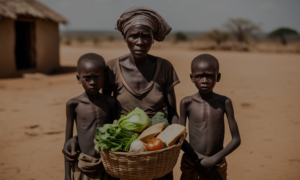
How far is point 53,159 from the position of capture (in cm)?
477

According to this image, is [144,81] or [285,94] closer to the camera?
[144,81]

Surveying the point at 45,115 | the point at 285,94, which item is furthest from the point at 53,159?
the point at 285,94

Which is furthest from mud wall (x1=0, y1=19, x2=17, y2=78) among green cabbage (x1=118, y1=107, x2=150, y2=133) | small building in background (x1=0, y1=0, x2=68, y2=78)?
green cabbage (x1=118, y1=107, x2=150, y2=133)

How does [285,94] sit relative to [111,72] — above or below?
below

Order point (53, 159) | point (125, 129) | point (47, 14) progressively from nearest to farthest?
point (125, 129), point (53, 159), point (47, 14)

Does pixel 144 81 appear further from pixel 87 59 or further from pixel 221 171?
pixel 221 171

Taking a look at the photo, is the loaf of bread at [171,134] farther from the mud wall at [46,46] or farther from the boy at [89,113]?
the mud wall at [46,46]

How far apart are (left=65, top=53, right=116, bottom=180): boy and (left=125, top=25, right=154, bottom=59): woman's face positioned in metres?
0.32

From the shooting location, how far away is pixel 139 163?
6.42 feet

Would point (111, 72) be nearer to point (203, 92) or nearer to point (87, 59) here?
point (87, 59)

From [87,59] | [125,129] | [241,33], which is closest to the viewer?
[125,129]

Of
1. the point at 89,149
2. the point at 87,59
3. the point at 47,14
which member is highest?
the point at 47,14

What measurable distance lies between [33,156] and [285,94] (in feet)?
25.9

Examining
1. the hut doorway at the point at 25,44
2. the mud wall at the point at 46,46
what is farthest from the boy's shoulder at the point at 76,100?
the mud wall at the point at 46,46
